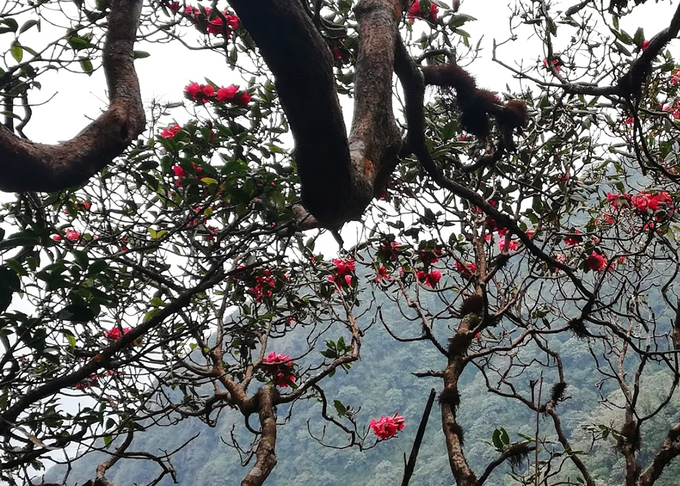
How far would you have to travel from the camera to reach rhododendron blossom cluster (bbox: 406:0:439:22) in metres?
1.98

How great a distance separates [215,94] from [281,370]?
4.29 feet

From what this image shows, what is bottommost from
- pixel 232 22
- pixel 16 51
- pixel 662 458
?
pixel 662 458

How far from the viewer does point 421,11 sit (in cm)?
198

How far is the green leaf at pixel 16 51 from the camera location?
1.36 m

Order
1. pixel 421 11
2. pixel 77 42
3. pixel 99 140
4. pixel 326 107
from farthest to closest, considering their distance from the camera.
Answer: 1. pixel 421 11
2. pixel 77 42
3. pixel 99 140
4. pixel 326 107

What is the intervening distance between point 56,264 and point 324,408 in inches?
62.3

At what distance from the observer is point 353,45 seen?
6.27ft

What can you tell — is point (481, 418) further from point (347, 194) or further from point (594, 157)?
point (347, 194)

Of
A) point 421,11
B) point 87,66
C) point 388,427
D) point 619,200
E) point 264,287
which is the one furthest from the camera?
point 619,200

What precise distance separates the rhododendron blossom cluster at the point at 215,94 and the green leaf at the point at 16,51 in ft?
1.89

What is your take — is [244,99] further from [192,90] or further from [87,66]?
[87,66]

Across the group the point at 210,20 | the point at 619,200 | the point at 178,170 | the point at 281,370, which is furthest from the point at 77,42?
the point at 619,200

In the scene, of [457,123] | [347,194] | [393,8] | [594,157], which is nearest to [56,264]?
[347,194]

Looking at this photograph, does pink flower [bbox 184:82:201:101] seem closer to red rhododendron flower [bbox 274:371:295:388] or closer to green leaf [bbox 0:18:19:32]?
green leaf [bbox 0:18:19:32]
